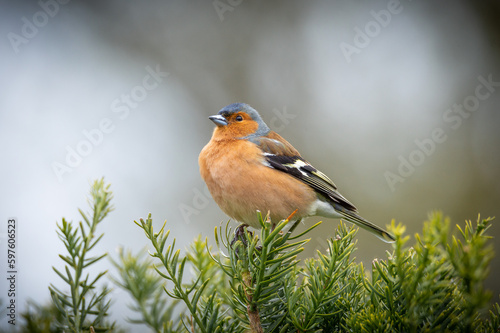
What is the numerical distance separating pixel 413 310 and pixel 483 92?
4.55m

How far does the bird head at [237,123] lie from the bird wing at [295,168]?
0.14m

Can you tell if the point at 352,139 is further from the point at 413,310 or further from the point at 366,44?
the point at 413,310

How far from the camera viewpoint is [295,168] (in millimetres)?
3195

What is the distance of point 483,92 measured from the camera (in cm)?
466

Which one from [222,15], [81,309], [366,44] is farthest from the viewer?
[222,15]

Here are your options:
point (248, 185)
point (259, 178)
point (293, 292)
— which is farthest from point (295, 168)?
point (293, 292)

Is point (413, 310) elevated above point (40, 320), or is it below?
below

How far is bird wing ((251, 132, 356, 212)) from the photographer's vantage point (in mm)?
3090

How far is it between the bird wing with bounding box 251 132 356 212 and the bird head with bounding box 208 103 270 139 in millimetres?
137

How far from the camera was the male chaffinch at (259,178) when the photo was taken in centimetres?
262

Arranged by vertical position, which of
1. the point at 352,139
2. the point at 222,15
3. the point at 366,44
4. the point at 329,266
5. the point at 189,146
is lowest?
the point at 329,266

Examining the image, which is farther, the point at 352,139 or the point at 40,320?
the point at 352,139

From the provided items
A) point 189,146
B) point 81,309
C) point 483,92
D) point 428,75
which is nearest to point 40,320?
point 81,309

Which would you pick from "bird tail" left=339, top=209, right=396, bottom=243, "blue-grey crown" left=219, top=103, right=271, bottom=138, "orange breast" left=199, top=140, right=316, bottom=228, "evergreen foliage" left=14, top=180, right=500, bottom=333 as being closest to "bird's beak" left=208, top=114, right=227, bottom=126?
"blue-grey crown" left=219, top=103, right=271, bottom=138
